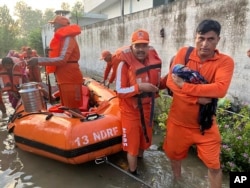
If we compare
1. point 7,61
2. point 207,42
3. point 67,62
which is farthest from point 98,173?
point 7,61

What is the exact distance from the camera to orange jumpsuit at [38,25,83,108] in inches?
162

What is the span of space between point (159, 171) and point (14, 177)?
6.53ft

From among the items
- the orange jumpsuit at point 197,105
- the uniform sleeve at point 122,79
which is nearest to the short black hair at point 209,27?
the orange jumpsuit at point 197,105

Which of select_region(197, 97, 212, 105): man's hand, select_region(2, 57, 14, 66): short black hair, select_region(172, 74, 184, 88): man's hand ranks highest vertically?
select_region(172, 74, 184, 88): man's hand

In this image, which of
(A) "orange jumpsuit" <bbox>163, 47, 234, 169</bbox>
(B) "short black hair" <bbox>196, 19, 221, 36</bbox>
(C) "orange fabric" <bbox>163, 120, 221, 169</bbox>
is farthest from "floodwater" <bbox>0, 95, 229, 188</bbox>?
(B) "short black hair" <bbox>196, 19, 221, 36</bbox>

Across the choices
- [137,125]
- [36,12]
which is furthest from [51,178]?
[36,12]

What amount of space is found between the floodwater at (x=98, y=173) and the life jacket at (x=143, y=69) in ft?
3.57

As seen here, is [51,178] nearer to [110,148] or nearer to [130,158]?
[110,148]

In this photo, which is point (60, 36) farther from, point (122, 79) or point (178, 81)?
point (178, 81)

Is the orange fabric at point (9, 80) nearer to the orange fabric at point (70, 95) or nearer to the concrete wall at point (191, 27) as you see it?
the orange fabric at point (70, 95)

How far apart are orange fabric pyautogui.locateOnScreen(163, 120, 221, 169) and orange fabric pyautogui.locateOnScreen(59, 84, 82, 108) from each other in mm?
2093

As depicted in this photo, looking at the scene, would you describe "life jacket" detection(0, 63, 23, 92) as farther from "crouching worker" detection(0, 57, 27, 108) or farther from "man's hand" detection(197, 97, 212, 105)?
"man's hand" detection(197, 97, 212, 105)

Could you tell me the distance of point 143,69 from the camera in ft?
10.1

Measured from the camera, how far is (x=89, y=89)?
5832 mm
